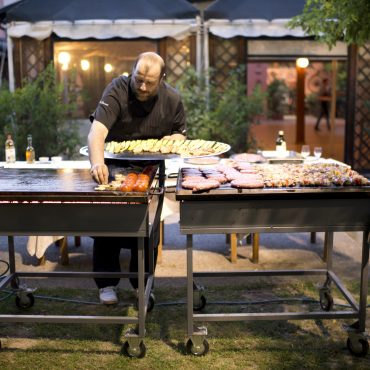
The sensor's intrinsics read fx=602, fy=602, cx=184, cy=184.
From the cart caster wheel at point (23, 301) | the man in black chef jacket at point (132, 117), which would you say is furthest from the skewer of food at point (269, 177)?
the cart caster wheel at point (23, 301)

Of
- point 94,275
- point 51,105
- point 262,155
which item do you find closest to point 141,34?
point 51,105

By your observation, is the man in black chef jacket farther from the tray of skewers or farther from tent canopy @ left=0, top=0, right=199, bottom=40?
tent canopy @ left=0, top=0, right=199, bottom=40

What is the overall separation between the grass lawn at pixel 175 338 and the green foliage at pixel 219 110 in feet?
15.4

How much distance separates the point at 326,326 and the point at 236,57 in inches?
269

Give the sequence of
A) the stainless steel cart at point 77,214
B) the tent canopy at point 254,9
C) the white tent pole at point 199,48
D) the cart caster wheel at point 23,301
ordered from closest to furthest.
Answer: the stainless steel cart at point 77,214
the cart caster wheel at point 23,301
the tent canopy at point 254,9
the white tent pole at point 199,48

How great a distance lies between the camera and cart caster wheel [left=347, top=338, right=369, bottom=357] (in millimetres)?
3746

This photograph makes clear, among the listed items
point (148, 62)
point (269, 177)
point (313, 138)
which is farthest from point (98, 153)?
point (313, 138)

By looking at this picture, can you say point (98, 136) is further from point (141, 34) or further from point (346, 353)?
point (141, 34)

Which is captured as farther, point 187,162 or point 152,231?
point 187,162

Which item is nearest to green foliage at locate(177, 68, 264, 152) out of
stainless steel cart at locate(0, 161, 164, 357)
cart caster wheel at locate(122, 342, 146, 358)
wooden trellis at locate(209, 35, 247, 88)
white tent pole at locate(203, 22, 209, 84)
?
white tent pole at locate(203, 22, 209, 84)

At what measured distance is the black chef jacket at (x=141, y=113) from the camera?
13.9ft

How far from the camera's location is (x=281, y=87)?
2459 centimetres

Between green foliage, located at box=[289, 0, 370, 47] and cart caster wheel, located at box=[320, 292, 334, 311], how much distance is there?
2.43 metres

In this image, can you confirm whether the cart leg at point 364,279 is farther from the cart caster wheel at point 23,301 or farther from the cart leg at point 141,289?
the cart caster wheel at point 23,301
